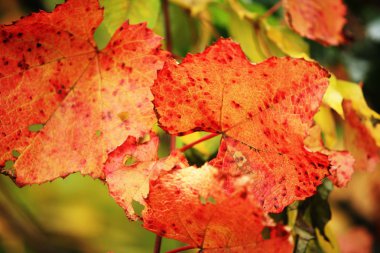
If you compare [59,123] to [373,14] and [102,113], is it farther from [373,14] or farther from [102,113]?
[373,14]

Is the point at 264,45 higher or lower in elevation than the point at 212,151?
higher

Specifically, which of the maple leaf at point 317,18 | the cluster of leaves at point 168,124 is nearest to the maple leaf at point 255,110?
the cluster of leaves at point 168,124

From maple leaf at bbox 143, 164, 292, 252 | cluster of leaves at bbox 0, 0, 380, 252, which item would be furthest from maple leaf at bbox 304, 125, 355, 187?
maple leaf at bbox 143, 164, 292, 252

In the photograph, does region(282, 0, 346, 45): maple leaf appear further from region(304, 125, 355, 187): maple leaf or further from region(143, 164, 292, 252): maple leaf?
region(143, 164, 292, 252): maple leaf

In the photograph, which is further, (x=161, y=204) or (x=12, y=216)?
(x=12, y=216)

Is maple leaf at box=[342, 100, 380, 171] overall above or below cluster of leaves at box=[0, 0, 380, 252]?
below

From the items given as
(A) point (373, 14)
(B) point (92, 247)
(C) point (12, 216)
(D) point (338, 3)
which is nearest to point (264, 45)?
(D) point (338, 3)

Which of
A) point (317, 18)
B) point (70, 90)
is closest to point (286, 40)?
point (317, 18)

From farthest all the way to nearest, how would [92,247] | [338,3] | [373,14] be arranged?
[92,247], [373,14], [338,3]
